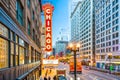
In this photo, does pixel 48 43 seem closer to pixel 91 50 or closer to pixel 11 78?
pixel 11 78

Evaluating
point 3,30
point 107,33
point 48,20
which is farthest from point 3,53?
point 107,33

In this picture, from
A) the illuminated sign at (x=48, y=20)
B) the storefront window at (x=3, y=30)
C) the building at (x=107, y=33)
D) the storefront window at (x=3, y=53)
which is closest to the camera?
the storefront window at (x=3, y=30)

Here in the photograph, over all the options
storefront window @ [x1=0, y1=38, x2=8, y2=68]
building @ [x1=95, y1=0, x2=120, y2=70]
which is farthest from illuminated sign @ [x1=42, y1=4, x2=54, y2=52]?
building @ [x1=95, y1=0, x2=120, y2=70]

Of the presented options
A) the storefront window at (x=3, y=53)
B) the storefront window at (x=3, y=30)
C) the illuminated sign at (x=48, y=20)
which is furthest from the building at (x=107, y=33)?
the storefront window at (x=3, y=30)

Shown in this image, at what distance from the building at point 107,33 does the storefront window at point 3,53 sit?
77479mm

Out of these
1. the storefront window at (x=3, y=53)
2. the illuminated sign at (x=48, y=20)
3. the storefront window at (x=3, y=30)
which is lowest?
the storefront window at (x=3, y=53)

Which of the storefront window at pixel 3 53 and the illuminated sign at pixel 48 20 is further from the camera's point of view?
the illuminated sign at pixel 48 20

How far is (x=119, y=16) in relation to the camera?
8600 centimetres

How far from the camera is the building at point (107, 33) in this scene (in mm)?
89438

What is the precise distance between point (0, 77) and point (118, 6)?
3289 inches

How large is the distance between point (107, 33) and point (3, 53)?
94.6m

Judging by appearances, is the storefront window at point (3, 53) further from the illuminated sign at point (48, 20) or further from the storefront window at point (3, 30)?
the illuminated sign at point (48, 20)

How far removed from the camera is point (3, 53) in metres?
10.8

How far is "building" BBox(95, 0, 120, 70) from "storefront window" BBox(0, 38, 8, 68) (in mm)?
77479
